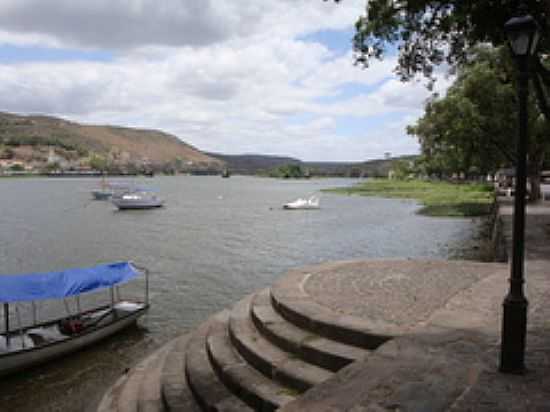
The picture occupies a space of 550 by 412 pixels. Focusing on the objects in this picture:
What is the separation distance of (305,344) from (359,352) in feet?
2.76

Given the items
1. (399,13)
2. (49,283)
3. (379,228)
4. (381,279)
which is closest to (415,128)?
(379,228)

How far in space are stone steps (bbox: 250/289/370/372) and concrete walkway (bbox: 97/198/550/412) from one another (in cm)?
2

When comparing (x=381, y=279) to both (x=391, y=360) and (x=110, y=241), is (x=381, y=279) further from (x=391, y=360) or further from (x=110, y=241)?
(x=110, y=241)

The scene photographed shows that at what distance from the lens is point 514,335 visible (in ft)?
17.1

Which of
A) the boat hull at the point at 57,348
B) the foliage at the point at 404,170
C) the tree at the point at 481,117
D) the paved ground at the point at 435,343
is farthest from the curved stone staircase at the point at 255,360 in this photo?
the foliage at the point at 404,170

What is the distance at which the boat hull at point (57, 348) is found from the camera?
11.3 meters

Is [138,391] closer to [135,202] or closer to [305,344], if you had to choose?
[305,344]

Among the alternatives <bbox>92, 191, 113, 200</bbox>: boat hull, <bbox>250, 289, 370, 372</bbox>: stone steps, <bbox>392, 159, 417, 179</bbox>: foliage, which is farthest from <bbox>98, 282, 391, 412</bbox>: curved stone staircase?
<bbox>392, 159, 417, 179</bbox>: foliage

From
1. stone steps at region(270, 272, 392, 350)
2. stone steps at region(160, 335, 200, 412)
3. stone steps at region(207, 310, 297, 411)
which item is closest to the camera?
stone steps at region(207, 310, 297, 411)

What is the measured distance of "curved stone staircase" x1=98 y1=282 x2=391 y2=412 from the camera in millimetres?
6633

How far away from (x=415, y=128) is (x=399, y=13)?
3066 cm

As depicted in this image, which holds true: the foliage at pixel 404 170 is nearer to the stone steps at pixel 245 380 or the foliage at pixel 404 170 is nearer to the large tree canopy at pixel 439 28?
the large tree canopy at pixel 439 28

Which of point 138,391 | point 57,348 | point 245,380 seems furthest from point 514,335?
point 57,348

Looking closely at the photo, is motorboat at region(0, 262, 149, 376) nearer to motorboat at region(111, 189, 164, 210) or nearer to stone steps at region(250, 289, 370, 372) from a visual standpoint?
stone steps at region(250, 289, 370, 372)
